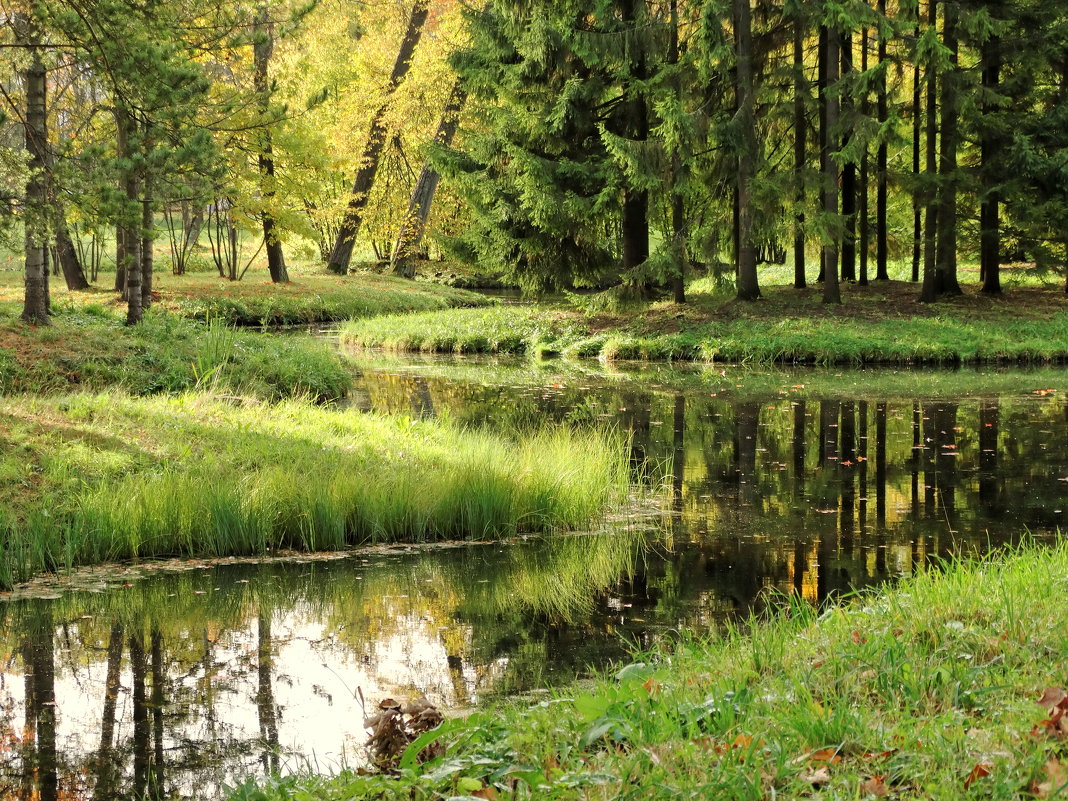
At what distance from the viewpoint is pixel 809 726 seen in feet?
11.2

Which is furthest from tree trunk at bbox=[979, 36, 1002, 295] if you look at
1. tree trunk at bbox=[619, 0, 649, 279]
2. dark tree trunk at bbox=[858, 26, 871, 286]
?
tree trunk at bbox=[619, 0, 649, 279]

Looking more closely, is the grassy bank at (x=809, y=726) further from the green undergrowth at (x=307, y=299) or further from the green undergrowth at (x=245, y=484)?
the green undergrowth at (x=307, y=299)

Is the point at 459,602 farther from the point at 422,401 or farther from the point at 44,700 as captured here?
the point at 422,401

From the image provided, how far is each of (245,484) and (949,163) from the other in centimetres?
1907

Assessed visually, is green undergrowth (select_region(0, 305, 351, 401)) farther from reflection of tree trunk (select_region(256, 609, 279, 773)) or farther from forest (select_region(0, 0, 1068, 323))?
reflection of tree trunk (select_region(256, 609, 279, 773))

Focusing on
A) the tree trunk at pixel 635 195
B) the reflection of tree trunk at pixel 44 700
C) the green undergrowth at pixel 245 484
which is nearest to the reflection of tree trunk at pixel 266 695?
the reflection of tree trunk at pixel 44 700

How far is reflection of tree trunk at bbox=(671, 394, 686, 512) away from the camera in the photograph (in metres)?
9.80

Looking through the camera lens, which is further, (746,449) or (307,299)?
(307,299)

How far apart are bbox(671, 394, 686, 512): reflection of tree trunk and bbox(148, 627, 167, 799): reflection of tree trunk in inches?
188

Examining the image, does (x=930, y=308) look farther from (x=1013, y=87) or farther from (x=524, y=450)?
(x=524, y=450)

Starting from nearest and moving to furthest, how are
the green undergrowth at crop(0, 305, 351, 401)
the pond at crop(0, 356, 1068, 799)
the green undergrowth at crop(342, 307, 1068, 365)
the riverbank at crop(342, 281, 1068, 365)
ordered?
1. the pond at crop(0, 356, 1068, 799)
2. the green undergrowth at crop(0, 305, 351, 401)
3. the green undergrowth at crop(342, 307, 1068, 365)
4. the riverbank at crop(342, 281, 1068, 365)

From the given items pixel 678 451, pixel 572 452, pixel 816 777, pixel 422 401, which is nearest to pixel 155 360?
pixel 422 401

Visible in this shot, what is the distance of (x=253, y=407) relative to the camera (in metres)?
11.4

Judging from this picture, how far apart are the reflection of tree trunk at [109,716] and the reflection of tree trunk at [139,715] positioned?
7 cm
